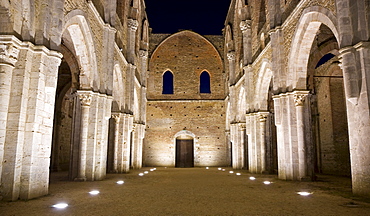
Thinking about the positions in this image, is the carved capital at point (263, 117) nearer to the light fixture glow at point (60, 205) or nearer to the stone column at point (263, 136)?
the stone column at point (263, 136)

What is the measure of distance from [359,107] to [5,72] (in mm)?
8125

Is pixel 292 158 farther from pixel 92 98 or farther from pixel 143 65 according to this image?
pixel 143 65

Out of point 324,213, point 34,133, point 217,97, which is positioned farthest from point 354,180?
point 217,97

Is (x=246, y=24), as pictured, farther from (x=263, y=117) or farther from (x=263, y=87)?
(x=263, y=117)

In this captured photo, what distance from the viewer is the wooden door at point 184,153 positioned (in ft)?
88.7

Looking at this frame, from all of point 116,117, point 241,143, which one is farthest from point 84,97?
point 241,143

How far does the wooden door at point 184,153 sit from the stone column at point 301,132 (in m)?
A: 16.7

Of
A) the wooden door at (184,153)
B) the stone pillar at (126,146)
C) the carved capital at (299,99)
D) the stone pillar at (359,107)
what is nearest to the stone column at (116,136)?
the stone pillar at (126,146)

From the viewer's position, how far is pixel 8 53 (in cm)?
608

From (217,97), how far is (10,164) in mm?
23288

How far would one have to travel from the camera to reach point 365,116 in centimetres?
665

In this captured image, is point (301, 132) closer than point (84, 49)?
No

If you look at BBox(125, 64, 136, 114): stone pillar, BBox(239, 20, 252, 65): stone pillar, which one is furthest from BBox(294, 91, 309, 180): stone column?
BBox(125, 64, 136, 114): stone pillar

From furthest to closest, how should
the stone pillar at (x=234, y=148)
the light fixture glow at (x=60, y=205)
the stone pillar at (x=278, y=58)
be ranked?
the stone pillar at (x=234, y=148) → the stone pillar at (x=278, y=58) → the light fixture glow at (x=60, y=205)
